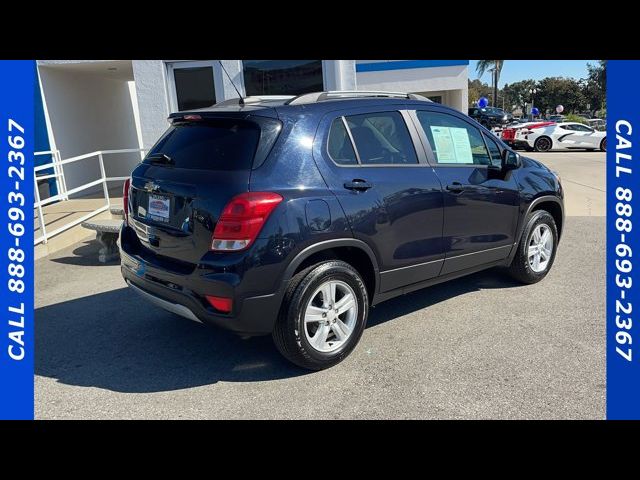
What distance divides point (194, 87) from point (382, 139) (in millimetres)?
7546

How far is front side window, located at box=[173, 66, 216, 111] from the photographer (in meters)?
10.2

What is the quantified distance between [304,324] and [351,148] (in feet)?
4.39

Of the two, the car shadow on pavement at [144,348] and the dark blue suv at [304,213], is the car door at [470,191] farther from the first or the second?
the car shadow on pavement at [144,348]

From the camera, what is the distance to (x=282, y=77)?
33.7ft

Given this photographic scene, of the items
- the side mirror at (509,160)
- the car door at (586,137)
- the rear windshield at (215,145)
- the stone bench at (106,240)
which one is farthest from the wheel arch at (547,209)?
the car door at (586,137)

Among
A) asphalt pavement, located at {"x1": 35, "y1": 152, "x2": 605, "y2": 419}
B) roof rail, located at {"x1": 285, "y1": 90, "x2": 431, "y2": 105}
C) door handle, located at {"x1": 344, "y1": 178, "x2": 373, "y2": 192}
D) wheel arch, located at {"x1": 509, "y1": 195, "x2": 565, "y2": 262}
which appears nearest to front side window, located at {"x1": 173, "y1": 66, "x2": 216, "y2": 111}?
asphalt pavement, located at {"x1": 35, "y1": 152, "x2": 605, "y2": 419}

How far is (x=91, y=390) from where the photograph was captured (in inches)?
133

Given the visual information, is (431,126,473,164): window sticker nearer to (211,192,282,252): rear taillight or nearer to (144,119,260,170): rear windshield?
(144,119,260,170): rear windshield

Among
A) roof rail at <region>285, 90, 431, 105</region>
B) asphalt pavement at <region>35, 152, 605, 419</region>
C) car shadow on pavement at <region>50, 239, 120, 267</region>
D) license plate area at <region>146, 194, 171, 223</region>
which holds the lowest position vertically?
asphalt pavement at <region>35, 152, 605, 419</region>

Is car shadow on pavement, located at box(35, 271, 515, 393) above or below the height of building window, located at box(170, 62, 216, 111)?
below

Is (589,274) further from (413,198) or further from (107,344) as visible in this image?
(107,344)

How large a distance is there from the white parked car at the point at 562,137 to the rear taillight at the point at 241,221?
75.3ft

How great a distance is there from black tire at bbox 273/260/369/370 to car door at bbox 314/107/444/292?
0.98 feet

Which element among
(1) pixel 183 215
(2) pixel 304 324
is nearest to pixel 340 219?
(2) pixel 304 324
